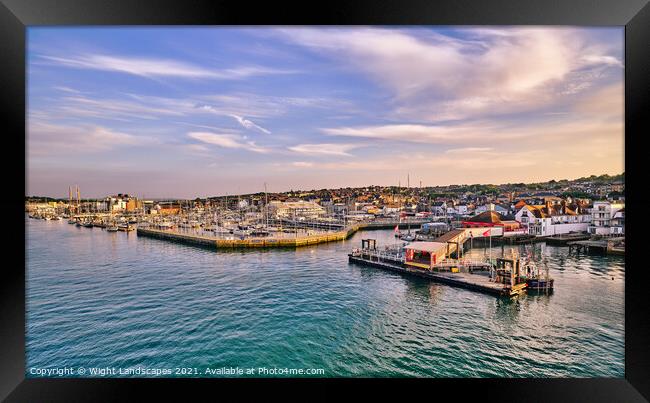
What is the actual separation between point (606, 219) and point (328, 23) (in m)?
7.68

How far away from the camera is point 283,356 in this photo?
3.46 metres

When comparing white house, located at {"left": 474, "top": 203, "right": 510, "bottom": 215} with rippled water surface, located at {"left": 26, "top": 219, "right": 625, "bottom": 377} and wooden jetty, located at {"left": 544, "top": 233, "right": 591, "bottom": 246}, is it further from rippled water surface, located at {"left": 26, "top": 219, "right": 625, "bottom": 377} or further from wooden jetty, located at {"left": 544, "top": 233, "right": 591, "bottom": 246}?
wooden jetty, located at {"left": 544, "top": 233, "right": 591, "bottom": 246}

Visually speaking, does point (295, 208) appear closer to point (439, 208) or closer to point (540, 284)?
point (439, 208)

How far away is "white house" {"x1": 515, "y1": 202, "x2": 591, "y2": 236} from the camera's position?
6.79m

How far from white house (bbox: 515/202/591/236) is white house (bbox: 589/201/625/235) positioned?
0.48 ft

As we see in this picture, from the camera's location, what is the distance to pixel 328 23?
8.00ft

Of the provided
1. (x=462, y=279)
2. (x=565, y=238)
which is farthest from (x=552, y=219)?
(x=462, y=279)

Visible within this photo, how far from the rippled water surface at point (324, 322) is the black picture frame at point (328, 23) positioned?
67 cm

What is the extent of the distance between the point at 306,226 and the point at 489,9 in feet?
50.1

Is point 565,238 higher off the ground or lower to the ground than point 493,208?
lower

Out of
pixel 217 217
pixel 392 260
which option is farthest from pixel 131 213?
pixel 392 260

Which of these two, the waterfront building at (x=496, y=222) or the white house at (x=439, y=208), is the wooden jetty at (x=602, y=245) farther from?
the white house at (x=439, y=208)

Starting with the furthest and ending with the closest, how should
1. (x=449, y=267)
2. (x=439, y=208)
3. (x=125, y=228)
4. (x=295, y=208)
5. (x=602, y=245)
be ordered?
1. (x=125, y=228)
2. (x=295, y=208)
3. (x=439, y=208)
4. (x=602, y=245)
5. (x=449, y=267)

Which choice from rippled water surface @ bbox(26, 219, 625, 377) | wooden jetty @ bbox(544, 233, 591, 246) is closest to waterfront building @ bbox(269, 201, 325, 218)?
rippled water surface @ bbox(26, 219, 625, 377)
